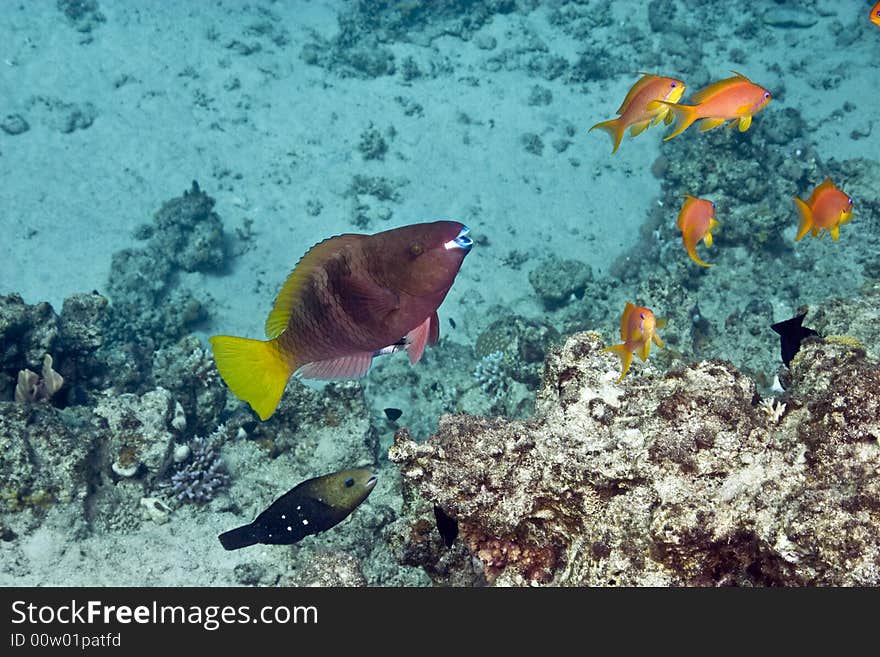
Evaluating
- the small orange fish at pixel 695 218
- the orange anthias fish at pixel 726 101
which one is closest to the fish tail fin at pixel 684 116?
the orange anthias fish at pixel 726 101

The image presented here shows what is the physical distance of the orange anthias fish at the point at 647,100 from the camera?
4.56 meters

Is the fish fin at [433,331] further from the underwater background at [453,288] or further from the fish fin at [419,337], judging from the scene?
the underwater background at [453,288]

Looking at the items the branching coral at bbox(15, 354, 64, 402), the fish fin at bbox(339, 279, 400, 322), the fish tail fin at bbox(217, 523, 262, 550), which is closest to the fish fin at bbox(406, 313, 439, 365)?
the fish fin at bbox(339, 279, 400, 322)

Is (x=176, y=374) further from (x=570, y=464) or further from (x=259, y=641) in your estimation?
(x=570, y=464)

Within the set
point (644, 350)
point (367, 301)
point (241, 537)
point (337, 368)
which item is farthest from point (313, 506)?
point (644, 350)

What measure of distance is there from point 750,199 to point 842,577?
10158 millimetres

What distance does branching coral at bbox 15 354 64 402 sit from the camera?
5.73 meters

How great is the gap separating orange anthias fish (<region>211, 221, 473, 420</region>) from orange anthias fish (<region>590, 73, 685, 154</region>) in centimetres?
330

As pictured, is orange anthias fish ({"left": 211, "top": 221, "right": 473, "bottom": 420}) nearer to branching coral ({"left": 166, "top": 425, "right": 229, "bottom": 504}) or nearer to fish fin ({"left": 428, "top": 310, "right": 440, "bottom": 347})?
fish fin ({"left": 428, "top": 310, "right": 440, "bottom": 347})

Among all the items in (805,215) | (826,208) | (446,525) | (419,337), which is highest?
(419,337)

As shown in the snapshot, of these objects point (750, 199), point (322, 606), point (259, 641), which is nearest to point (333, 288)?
point (322, 606)

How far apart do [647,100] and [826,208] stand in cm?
185

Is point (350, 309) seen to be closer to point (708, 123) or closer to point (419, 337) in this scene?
point (419, 337)

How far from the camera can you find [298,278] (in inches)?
91.7
